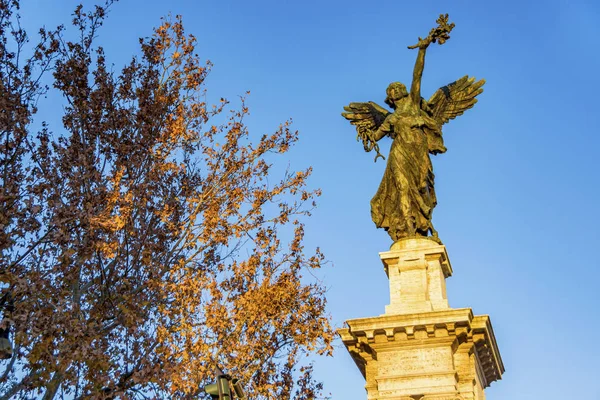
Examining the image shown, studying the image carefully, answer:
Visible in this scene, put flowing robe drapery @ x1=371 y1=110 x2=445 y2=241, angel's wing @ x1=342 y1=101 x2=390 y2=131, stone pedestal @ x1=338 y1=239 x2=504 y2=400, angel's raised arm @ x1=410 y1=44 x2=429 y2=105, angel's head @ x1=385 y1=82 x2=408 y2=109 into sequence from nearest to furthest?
stone pedestal @ x1=338 y1=239 x2=504 y2=400, flowing robe drapery @ x1=371 y1=110 x2=445 y2=241, angel's raised arm @ x1=410 y1=44 x2=429 y2=105, angel's head @ x1=385 y1=82 x2=408 y2=109, angel's wing @ x1=342 y1=101 x2=390 y2=131

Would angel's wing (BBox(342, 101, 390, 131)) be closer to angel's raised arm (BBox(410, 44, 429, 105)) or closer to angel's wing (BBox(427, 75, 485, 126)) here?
angel's raised arm (BBox(410, 44, 429, 105))

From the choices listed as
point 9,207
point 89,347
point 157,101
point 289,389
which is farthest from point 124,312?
point 157,101

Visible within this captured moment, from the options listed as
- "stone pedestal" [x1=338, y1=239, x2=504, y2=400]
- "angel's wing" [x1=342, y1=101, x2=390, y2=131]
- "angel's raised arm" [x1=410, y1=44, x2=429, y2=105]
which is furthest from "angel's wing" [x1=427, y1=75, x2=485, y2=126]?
"stone pedestal" [x1=338, y1=239, x2=504, y2=400]

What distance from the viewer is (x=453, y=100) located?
52.5 feet

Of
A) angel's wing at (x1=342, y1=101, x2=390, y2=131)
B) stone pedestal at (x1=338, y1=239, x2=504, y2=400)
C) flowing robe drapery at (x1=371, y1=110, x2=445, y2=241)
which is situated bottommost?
stone pedestal at (x1=338, y1=239, x2=504, y2=400)

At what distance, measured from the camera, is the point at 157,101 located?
783 inches

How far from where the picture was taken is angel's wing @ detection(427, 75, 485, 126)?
15875 millimetres

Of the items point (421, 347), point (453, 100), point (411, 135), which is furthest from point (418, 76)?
point (421, 347)

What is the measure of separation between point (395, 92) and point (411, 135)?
106cm

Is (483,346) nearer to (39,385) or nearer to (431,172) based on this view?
(431,172)

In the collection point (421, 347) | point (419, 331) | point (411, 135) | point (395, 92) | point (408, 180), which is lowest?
point (421, 347)

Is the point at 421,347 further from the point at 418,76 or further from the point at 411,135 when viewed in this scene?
the point at 418,76

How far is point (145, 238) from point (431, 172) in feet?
21.2

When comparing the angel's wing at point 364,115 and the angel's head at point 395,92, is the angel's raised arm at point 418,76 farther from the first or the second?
the angel's wing at point 364,115
